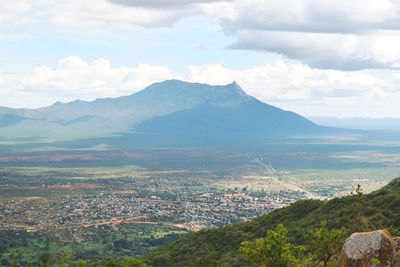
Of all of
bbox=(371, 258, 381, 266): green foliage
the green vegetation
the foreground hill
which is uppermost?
bbox=(371, 258, 381, 266): green foliage

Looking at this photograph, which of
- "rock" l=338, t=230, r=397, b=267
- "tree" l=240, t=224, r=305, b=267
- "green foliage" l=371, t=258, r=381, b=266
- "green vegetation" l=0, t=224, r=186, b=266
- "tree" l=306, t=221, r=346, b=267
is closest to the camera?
"green foliage" l=371, t=258, r=381, b=266

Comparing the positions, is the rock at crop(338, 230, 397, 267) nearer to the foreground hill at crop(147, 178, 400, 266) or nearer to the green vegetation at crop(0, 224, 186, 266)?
the foreground hill at crop(147, 178, 400, 266)

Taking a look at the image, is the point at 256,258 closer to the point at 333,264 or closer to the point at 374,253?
the point at 333,264

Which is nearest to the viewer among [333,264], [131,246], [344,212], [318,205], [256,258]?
[256,258]

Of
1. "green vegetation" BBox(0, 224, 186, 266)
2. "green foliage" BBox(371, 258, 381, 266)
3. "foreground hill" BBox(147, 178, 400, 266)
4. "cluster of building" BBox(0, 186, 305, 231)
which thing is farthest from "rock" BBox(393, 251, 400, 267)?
"cluster of building" BBox(0, 186, 305, 231)

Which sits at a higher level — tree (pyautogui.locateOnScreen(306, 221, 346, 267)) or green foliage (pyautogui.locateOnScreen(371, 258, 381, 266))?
green foliage (pyautogui.locateOnScreen(371, 258, 381, 266))

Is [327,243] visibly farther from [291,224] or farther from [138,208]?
[138,208]

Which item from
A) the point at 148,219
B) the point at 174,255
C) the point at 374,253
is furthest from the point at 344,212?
the point at 148,219

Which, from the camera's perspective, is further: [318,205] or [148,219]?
[148,219]
